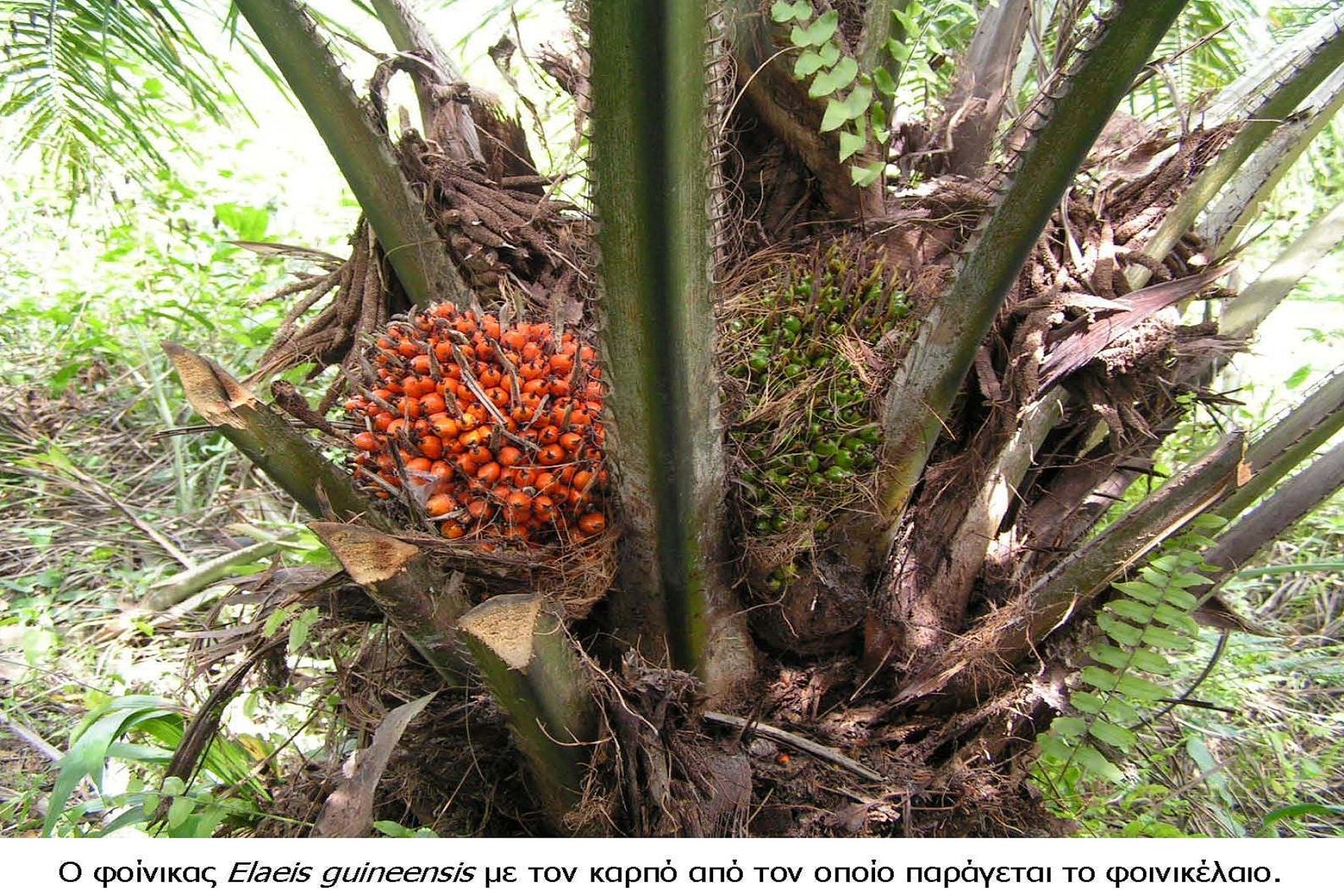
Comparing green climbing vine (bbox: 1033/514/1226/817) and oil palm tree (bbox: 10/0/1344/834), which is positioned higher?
oil palm tree (bbox: 10/0/1344/834)

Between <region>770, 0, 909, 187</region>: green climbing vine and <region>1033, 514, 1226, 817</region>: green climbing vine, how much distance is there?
835mm

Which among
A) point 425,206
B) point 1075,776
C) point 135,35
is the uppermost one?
point 135,35

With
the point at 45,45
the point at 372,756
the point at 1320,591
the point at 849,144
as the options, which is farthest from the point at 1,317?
the point at 1320,591

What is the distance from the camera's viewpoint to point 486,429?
53.6 inches

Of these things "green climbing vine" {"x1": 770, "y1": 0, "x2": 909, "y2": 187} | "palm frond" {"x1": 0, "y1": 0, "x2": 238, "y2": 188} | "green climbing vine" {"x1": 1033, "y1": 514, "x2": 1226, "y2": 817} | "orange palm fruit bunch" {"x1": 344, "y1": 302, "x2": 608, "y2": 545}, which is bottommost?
"green climbing vine" {"x1": 1033, "y1": 514, "x2": 1226, "y2": 817}

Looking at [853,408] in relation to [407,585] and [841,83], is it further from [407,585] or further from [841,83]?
[407,585]

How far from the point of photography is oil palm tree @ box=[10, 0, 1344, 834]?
1.31m

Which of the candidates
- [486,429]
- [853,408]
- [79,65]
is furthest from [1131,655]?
[79,65]

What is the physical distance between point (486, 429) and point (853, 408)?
0.64 meters

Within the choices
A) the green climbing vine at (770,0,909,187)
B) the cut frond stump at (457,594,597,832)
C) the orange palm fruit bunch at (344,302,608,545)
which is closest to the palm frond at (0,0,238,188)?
the orange palm fruit bunch at (344,302,608,545)

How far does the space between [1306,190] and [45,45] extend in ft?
15.7

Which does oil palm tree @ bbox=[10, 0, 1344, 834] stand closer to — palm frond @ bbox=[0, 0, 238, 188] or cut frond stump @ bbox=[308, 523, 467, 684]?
cut frond stump @ bbox=[308, 523, 467, 684]

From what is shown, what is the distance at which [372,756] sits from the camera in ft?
4.01
